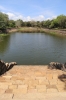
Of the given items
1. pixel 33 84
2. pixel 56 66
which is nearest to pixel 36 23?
pixel 56 66

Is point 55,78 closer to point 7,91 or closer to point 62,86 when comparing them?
point 62,86

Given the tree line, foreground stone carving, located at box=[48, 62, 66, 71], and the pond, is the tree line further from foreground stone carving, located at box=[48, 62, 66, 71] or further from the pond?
foreground stone carving, located at box=[48, 62, 66, 71]

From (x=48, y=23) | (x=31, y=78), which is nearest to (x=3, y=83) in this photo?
(x=31, y=78)

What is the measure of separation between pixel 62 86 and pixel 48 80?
2.48 feet

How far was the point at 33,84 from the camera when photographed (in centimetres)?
584

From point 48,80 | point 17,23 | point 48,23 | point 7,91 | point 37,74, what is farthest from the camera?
point 17,23

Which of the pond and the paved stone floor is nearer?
the paved stone floor

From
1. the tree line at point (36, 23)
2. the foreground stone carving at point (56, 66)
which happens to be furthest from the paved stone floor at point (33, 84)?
the tree line at point (36, 23)

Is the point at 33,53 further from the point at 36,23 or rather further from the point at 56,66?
the point at 36,23

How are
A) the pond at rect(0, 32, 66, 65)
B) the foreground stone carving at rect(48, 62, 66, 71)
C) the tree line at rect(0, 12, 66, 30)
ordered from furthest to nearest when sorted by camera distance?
the tree line at rect(0, 12, 66, 30), the pond at rect(0, 32, 66, 65), the foreground stone carving at rect(48, 62, 66, 71)

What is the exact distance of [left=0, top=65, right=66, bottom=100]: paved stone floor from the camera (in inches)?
186

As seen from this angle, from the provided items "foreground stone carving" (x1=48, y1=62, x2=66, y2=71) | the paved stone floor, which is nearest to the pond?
"foreground stone carving" (x1=48, y1=62, x2=66, y2=71)

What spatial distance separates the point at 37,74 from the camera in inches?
277

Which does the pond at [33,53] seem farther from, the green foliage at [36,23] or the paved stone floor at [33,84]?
the green foliage at [36,23]
